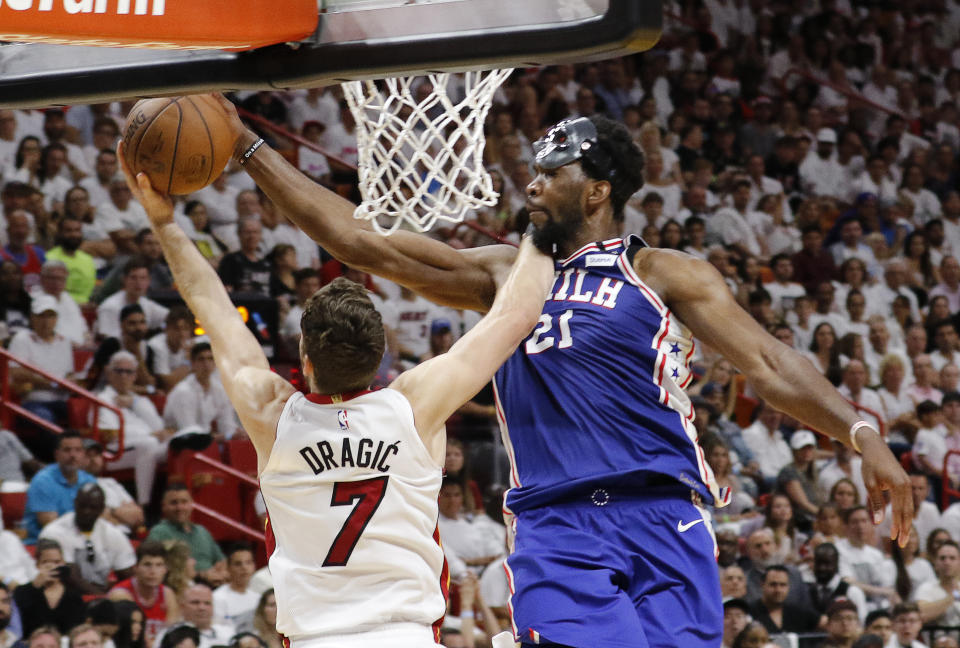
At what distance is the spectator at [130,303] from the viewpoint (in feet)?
29.6

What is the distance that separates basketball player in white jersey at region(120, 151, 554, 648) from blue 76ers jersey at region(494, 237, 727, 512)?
1.64 feet

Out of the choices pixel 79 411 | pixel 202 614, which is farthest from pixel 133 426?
pixel 202 614

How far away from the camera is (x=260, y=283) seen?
9.68 m

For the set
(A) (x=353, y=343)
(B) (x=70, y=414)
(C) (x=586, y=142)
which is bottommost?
(B) (x=70, y=414)

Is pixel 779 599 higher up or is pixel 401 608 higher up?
pixel 401 608

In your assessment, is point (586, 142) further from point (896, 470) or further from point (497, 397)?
point (896, 470)

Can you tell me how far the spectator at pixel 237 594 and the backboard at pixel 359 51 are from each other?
4.47 metres

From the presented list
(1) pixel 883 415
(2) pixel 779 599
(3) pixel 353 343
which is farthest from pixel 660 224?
(3) pixel 353 343

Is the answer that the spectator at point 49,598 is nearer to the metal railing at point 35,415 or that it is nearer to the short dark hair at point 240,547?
the short dark hair at point 240,547

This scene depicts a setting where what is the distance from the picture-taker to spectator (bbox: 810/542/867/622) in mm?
8977

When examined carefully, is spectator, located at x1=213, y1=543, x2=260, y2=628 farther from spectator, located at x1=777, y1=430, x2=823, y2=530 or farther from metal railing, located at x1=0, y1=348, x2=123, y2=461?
spectator, located at x1=777, y1=430, x2=823, y2=530

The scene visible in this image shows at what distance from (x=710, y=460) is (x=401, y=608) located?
6.46m

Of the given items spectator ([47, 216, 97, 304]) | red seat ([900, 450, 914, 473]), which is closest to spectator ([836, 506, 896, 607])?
red seat ([900, 450, 914, 473])

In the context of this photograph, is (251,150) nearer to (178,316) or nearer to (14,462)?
(14,462)
